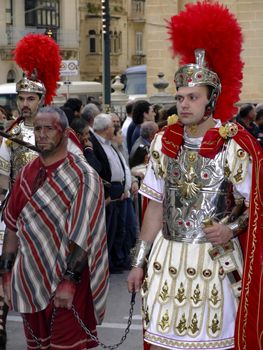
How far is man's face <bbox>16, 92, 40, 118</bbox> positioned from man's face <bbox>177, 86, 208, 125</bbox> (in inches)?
88.7

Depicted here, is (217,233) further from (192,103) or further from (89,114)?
(89,114)

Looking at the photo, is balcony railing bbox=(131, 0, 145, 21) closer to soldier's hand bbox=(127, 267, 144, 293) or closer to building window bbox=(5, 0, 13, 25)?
building window bbox=(5, 0, 13, 25)

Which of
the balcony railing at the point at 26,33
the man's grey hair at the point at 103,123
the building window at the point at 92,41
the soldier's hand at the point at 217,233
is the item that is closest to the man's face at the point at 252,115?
the man's grey hair at the point at 103,123

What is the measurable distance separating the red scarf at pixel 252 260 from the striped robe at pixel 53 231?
75cm

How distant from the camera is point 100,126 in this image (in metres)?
10.6

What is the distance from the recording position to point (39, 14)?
62.7 meters

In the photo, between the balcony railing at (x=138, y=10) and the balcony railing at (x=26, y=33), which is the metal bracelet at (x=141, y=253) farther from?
the balcony railing at (x=138, y=10)

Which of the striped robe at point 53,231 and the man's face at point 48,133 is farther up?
the man's face at point 48,133

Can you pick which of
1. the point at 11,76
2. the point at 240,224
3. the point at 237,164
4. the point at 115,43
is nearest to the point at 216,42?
the point at 237,164

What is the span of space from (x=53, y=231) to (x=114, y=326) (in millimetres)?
2837

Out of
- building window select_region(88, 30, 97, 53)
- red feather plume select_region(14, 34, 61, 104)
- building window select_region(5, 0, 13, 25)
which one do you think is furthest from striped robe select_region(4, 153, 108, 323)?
building window select_region(88, 30, 97, 53)

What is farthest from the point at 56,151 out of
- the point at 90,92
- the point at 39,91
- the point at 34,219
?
the point at 90,92

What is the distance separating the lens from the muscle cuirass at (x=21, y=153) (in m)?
7.27

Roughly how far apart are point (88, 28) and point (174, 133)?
2526 inches
